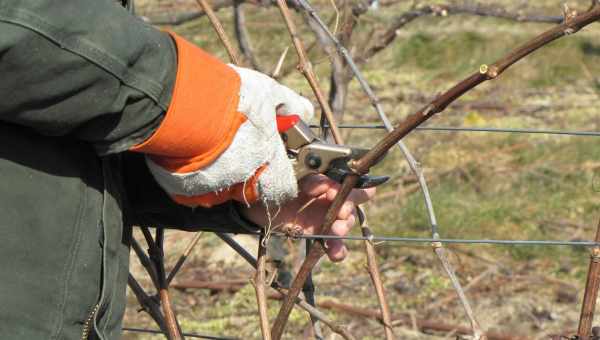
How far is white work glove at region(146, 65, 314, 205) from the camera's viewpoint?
4.68 ft

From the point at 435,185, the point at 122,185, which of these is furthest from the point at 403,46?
the point at 122,185

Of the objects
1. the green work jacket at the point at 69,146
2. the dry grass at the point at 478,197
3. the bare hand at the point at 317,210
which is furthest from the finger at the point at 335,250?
the dry grass at the point at 478,197

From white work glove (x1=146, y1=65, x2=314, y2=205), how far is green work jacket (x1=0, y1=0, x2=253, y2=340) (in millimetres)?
115

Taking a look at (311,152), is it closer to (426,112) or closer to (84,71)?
(426,112)

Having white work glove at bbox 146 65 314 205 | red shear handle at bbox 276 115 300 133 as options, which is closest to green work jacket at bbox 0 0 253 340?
white work glove at bbox 146 65 314 205

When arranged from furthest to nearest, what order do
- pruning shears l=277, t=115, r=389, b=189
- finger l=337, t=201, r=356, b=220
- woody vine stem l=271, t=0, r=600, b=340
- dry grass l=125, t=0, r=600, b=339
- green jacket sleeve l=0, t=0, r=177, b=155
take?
dry grass l=125, t=0, r=600, b=339
finger l=337, t=201, r=356, b=220
pruning shears l=277, t=115, r=389, b=189
woody vine stem l=271, t=0, r=600, b=340
green jacket sleeve l=0, t=0, r=177, b=155

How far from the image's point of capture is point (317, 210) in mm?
1741

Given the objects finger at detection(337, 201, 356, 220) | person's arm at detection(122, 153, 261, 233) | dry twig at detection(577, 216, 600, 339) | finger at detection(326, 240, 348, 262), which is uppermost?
dry twig at detection(577, 216, 600, 339)

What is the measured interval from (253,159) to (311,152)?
12cm

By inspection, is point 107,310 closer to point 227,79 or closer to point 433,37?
point 227,79

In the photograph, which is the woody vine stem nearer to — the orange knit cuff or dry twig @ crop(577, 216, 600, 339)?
the orange knit cuff

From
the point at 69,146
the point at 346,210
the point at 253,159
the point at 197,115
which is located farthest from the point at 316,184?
the point at 69,146

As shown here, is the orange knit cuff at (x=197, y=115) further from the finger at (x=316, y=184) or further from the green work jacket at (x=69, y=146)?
the finger at (x=316, y=184)

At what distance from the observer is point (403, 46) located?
8031mm
